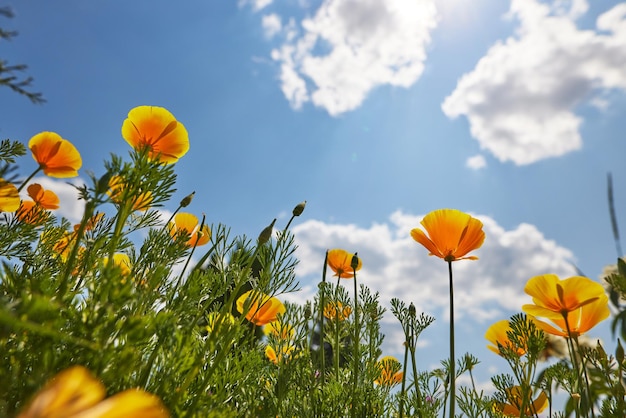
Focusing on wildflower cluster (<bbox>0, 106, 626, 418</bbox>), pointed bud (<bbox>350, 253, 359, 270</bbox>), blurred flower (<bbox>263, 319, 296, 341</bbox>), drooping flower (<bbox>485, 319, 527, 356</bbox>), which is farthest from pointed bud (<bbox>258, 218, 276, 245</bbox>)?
drooping flower (<bbox>485, 319, 527, 356</bbox>)

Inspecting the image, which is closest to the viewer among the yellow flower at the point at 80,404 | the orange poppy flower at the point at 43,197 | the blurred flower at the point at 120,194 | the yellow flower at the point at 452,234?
the yellow flower at the point at 80,404

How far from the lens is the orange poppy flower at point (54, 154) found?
157 centimetres

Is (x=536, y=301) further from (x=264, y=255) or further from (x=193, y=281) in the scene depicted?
(x=193, y=281)

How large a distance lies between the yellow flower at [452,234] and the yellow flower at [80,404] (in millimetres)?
1273

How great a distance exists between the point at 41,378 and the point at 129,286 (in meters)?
0.16

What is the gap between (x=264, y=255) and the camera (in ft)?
4.27

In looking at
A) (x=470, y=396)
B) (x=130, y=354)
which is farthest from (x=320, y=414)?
(x=130, y=354)

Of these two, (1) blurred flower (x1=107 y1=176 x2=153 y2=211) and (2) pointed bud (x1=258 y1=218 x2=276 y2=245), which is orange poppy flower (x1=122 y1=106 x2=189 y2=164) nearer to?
(1) blurred flower (x1=107 y1=176 x2=153 y2=211)

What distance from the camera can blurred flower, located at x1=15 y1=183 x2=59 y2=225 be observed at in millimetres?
1783

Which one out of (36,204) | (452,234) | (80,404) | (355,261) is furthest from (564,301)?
(36,204)

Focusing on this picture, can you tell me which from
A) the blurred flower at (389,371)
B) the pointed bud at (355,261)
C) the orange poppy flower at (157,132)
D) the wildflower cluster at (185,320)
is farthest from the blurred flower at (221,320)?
the blurred flower at (389,371)

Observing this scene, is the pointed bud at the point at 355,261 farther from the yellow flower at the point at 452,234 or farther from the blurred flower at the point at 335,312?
the yellow flower at the point at 452,234

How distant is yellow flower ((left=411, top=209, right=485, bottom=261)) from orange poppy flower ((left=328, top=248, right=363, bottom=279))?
26.8 inches

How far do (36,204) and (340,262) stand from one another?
129cm
